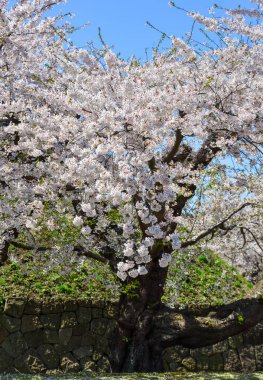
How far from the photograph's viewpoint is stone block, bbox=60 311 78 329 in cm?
1069

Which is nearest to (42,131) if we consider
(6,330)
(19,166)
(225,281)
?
(19,166)

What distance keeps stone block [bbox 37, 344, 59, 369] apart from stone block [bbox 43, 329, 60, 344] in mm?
104

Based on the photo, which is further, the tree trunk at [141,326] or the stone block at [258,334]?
the stone block at [258,334]

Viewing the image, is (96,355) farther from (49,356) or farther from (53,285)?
(53,285)

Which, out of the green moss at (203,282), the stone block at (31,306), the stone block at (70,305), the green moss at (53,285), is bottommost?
the stone block at (31,306)

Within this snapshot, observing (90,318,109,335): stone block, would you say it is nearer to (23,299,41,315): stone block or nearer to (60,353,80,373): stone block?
(60,353,80,373): stone block

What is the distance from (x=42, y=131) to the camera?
776 cm

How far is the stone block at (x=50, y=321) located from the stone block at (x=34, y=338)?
0.61 feet

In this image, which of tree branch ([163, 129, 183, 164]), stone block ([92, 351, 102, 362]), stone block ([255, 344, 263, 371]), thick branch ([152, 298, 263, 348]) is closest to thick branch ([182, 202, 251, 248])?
thick branch ([152, 298, 263, 348])

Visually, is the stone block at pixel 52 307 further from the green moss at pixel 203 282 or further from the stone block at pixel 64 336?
the green moss at pixel 203 282

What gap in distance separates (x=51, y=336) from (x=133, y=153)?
5235mm

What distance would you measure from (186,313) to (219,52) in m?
4.58

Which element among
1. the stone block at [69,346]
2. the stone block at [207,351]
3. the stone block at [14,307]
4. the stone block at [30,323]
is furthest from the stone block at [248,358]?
the stone block at [14,307]

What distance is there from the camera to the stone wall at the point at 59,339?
10.3m
